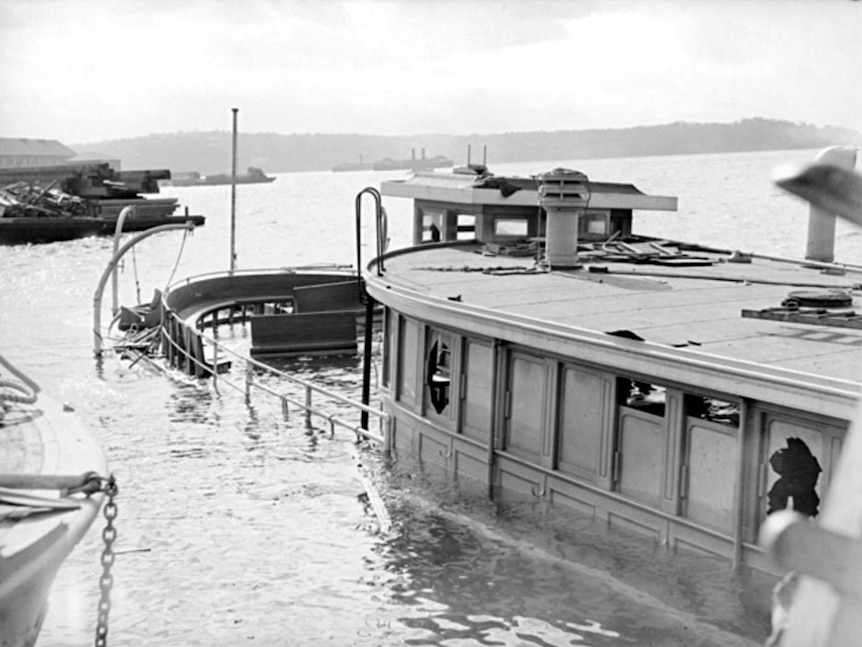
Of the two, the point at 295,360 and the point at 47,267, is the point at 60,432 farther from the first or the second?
the point at 47,267

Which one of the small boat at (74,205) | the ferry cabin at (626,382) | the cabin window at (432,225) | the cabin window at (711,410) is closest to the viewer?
the ferry cabin at (626,382)

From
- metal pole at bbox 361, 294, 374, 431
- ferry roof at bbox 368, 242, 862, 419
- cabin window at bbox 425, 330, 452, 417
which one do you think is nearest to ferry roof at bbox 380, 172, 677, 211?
ferry roof at bbox 368, 242, 862, 419

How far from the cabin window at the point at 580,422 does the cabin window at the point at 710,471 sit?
5.00ft

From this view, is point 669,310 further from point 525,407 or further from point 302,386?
point 302,386

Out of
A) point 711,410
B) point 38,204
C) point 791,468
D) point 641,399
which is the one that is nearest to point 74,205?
point 38,204

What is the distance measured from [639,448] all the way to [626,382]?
919 millimetres

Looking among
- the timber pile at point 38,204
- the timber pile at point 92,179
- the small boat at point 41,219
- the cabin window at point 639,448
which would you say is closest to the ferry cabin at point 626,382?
the cabin window at point 639,448

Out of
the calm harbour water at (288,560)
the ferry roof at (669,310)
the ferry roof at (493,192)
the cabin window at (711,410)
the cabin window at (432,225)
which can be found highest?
the ferry roof at (493,192)

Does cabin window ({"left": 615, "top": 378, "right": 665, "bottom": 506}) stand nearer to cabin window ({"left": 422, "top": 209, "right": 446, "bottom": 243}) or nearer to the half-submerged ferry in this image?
the half-submerged ferry

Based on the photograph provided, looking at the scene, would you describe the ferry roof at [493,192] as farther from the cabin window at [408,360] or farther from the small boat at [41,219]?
the small boat at [41,219]

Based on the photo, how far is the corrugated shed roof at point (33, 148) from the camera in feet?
509

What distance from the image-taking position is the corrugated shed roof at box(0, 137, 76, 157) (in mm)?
155125

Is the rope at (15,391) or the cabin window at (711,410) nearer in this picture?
the cabin window at (711,410)

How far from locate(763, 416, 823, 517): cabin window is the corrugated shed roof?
6065 inches
